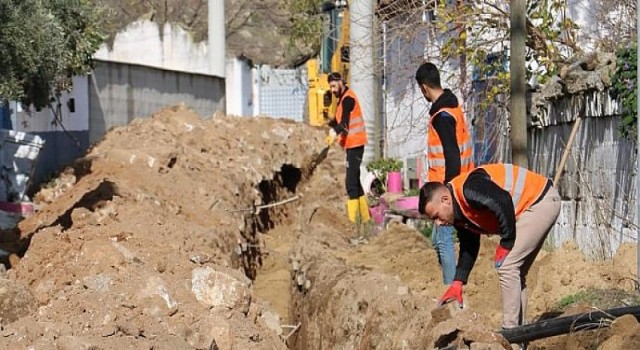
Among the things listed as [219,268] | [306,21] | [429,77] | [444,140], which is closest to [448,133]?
[444,140]

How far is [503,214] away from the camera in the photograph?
751cm

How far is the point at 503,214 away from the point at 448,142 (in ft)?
7.01

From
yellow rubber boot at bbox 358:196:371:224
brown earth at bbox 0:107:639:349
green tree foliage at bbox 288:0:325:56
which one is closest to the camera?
brown earth at bbox 0:107:639:349

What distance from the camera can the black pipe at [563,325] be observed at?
739 centimetres

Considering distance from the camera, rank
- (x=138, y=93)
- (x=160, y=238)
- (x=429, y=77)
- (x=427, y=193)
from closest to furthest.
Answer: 1. (x=427, y=193)
2. (x=429, y=77)
3. (x=160, y=238)
4. (x=138, y=93)

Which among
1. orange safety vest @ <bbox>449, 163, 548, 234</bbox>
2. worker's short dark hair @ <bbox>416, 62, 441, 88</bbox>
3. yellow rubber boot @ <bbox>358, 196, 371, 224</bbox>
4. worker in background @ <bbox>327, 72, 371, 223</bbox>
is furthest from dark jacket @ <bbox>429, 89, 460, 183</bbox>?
yellow rubber boot @ <bbox>358, 196, 371, 224</bbox>

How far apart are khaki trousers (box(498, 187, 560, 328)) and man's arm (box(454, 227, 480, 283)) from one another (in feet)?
0.85

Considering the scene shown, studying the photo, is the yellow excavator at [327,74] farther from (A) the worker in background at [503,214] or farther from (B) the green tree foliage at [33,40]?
(A) the worker in background at [503,214]

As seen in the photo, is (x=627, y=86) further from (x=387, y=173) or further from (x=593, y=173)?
(x=387, y=173)

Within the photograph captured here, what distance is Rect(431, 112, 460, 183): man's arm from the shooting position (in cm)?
953

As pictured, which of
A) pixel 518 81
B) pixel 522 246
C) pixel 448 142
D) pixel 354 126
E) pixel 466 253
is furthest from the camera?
pixel 354 126

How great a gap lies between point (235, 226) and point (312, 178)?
5769mm

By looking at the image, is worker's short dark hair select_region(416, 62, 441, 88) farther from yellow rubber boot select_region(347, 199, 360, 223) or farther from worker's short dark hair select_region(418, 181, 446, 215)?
yellow rubber boot select_region(347, 199, 360, 223)

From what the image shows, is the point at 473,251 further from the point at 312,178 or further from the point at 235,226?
the point at 312,178
